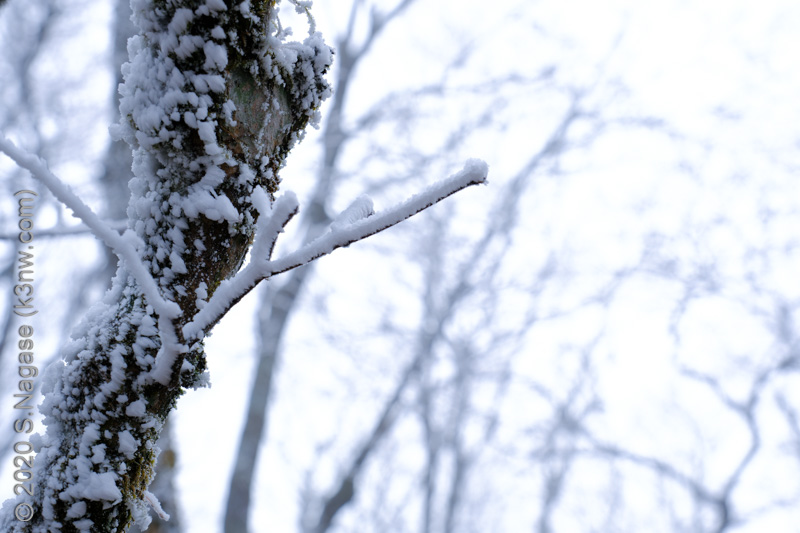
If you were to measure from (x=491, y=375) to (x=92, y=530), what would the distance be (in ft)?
19.9

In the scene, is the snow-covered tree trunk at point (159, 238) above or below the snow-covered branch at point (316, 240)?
above

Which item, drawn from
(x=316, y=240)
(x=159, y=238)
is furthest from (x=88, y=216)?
(x=316, y=240)

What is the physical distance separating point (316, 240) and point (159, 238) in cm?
24

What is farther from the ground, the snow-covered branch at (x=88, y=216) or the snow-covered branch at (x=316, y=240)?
the snow-covered branch at (x=88, y=216)

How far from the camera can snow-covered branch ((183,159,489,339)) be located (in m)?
0.63

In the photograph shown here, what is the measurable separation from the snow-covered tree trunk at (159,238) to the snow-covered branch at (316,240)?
0.04 m

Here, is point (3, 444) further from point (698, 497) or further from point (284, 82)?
point (698, 497)

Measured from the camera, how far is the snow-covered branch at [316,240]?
626 mm

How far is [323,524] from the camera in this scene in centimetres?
398

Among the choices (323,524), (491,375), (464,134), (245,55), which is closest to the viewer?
(245,55)

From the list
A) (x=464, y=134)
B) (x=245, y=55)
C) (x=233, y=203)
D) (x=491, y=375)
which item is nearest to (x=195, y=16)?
(x=245, y=55)

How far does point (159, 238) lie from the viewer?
2.39 ft

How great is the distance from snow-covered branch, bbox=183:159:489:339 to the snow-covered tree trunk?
0.12 feet

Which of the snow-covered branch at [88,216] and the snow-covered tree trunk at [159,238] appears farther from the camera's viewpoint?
the snow-covered tree trunk at [159,238]
